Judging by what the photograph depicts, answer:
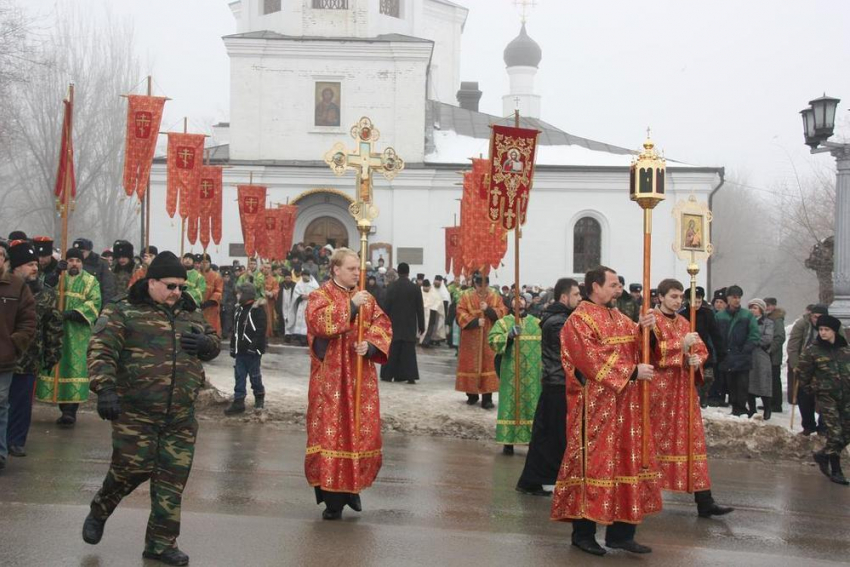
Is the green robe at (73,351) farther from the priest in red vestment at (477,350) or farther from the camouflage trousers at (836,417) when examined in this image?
the camouflage trousers at (836,417)

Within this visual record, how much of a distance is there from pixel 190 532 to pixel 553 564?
238 cm

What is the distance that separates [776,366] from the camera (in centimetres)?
1479

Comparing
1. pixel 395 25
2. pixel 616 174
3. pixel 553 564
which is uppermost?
pixel 395 25

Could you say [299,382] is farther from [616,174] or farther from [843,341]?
[616,174]

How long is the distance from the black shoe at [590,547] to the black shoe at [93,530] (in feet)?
9.91

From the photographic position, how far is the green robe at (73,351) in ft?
35.3

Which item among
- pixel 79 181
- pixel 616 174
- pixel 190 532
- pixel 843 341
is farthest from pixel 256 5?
pixel 190 532

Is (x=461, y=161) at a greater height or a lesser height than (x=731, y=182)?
lesser

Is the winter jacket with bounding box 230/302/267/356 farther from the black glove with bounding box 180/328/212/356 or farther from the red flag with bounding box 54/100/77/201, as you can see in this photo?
the black glove with bounding box 180/328/212/356

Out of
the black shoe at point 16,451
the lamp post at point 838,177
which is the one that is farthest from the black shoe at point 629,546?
the lamp post at point 838,177

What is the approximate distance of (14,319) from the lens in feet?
27.7

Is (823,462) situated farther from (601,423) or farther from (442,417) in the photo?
(601,423)

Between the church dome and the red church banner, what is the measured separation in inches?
1506

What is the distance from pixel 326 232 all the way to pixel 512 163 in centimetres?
2175
